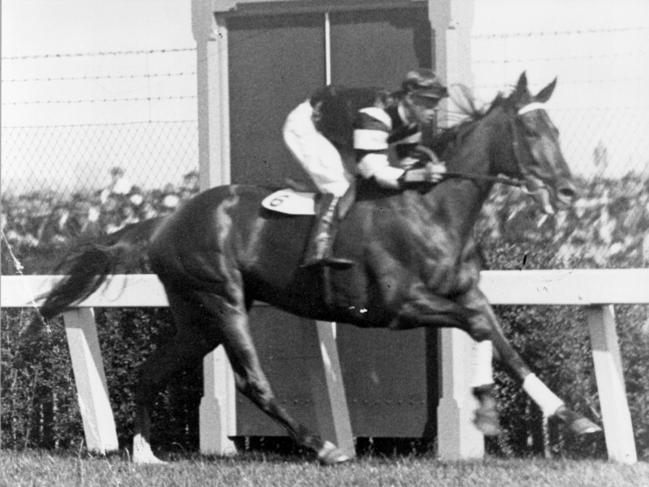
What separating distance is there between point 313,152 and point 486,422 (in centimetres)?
154

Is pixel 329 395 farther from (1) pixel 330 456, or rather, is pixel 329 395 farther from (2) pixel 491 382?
(2) pixel 491 382

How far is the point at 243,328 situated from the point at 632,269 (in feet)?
5.98

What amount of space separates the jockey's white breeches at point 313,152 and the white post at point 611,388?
1.34 metres

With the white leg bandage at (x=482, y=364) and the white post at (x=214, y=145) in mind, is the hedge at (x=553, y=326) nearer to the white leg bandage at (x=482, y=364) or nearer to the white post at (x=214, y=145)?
the white post at (x=214, y=145)

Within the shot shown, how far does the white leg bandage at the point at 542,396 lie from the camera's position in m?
6.22

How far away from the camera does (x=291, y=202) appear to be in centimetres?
675

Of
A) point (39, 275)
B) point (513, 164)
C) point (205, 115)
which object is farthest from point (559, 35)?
point (39, 275)

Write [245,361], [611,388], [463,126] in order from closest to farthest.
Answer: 1. [611,388]
2. [463,126]
3. [245,361]

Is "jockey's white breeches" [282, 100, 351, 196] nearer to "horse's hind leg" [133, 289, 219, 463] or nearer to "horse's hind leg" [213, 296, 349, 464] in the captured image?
"horse's hind leg" [213, 296, 349, 464]

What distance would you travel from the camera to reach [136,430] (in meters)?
7.14

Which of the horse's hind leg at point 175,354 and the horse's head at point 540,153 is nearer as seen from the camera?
the horse's head at point 540,153

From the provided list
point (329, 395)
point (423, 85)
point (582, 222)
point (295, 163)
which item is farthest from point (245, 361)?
point (582, 222)

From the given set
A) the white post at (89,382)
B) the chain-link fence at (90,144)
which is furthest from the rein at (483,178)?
the white post at (89,382)

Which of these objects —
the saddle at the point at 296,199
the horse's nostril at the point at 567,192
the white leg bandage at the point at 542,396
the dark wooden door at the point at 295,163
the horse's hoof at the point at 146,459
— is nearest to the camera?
the white leg bandage at the point at 542,396
